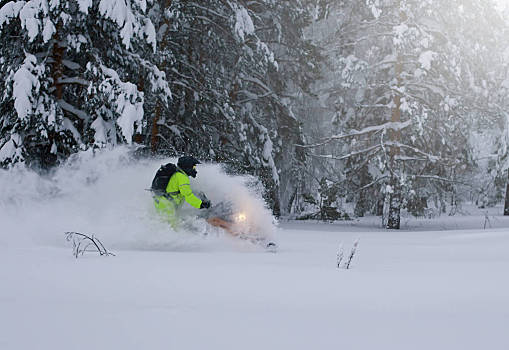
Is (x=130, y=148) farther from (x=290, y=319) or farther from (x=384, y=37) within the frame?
(x=384, y=37)

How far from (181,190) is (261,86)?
9.91 m

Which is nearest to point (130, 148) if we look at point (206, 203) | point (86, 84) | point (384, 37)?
point (86, 84)

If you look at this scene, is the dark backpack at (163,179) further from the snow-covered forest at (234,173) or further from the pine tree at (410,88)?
the pine tree at (410,88)

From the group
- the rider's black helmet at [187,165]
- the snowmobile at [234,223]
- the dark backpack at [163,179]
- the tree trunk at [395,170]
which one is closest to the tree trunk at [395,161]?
the tree trunk at [395,170]

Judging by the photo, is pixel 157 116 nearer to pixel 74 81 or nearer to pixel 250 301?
pixel 74 81

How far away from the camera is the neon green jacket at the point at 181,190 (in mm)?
7230

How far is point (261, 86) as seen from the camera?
650 inches

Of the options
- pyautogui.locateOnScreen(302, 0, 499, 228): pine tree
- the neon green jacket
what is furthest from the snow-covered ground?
pyautogui.locateOnScreen(302, 0, 499, 228): pine tree

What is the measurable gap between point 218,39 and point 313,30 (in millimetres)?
10588

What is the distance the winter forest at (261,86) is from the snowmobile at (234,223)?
3.17 m

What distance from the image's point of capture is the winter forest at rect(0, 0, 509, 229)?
9930 mm

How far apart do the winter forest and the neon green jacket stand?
2.67 metres

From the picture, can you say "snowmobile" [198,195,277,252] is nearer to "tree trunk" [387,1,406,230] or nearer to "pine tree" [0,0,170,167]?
"pine tree" [0,0,170,167]

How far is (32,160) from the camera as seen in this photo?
10289 millimetres
